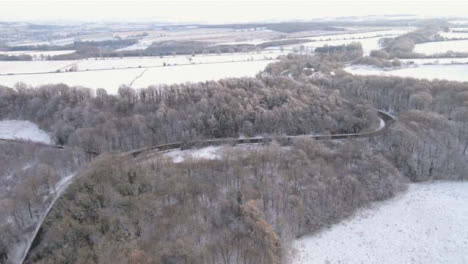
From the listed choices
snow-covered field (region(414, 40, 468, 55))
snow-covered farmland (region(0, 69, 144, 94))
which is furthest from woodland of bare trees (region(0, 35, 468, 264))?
snow-covered field (region(414, 40, 468, 55))

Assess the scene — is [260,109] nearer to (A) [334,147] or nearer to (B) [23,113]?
(A) [334,147]

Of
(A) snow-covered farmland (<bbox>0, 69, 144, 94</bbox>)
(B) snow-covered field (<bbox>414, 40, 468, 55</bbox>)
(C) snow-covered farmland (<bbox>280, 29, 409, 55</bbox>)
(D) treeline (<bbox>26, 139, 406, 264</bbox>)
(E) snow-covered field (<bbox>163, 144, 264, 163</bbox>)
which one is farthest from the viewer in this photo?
(C) snow-covered farmland (<bbox>280, 29, 409, 55</bbox>)

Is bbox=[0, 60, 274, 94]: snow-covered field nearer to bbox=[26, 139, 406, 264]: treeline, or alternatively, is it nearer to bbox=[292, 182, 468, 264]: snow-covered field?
bbox=[26, 139, 406, 264]: treeline

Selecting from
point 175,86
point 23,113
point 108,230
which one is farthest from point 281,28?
point 108,230

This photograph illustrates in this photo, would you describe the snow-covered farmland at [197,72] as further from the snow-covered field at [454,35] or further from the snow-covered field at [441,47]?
the snow-covered field at [454,35]

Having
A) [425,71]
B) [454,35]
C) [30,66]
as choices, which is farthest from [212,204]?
[454,35]

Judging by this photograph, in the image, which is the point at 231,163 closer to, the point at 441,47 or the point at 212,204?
the point at 212,204
